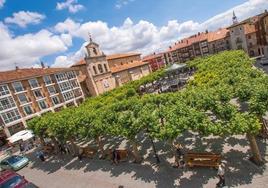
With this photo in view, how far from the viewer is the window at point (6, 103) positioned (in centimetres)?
3947

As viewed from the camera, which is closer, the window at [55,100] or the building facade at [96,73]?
the window at [55,100]

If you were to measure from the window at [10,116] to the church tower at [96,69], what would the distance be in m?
19.5

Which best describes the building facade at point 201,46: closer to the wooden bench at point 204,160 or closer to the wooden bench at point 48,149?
the wooden bench at point 48,149

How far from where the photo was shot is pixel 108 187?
15016 millimetres

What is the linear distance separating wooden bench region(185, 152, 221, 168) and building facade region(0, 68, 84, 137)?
120 feet

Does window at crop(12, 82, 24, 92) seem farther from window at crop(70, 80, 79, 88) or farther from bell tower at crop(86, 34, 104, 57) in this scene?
bell tower at crop(86, 34, 104, 57)

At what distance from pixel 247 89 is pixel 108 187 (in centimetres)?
1218

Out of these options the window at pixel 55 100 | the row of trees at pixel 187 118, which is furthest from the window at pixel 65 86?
the row of trees at pixel 187 118

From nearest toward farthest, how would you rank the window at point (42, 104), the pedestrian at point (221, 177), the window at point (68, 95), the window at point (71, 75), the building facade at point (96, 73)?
1. the pedestrian at point (221, 177)
2. the window at point (42, 104)
3. the window at point (68, 95)
4. the window at point (71, 75)
5. the building facade at point (96, 73)

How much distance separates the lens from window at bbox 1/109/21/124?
39.4 metres

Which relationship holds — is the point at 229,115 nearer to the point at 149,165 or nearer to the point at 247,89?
the point at 247,89

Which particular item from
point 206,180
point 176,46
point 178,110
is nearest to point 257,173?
point 206,180

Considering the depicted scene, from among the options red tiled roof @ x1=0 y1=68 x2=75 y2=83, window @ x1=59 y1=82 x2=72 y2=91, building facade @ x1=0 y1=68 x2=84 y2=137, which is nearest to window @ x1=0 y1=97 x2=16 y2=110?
building facade @ x1=0 y1=68 x2=84 y2=137

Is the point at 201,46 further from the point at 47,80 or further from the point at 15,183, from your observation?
the point at 15,183
